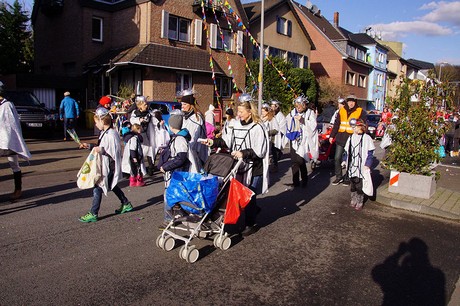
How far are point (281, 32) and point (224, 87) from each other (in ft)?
30.3

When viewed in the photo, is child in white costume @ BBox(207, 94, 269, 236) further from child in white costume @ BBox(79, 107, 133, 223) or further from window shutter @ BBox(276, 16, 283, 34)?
window shutter @ BBox(276, 16, 283, 34)

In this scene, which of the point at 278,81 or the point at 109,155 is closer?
the point at 109,155

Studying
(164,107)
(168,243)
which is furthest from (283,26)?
(168,243)

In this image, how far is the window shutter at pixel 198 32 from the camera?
2536 centimetres

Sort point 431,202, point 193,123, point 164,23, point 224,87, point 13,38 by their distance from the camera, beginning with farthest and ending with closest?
point 13,38
point 224,87
point 164,23
point 431,202
point 193,123

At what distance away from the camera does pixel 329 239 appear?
18.6ft

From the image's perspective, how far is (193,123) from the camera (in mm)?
6352

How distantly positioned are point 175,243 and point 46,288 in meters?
1.67

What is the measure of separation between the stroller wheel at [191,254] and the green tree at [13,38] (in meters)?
32.0

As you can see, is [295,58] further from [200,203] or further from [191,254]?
[191,254]

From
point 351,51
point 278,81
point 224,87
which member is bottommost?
point 224,87

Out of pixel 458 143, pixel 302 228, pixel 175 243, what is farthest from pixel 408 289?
pixel 458 143

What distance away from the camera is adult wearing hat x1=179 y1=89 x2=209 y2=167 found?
20.2 feet

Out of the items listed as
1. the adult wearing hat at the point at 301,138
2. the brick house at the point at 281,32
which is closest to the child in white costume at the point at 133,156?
the adult wearing hat at the point at 301,138
